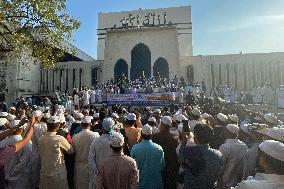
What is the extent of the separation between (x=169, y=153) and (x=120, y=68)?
94.5 feet

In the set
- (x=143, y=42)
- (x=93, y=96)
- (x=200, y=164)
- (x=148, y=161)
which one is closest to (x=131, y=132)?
(x=148, y=161)

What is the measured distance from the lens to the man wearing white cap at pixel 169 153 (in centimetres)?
635

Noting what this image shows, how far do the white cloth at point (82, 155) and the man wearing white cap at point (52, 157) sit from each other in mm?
378

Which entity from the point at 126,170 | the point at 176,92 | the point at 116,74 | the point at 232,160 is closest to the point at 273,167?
the point at 126,170

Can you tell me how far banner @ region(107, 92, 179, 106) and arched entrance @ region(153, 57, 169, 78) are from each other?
9879 mm

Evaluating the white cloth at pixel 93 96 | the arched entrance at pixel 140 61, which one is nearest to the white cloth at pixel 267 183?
the white cloth at pixel 93 96

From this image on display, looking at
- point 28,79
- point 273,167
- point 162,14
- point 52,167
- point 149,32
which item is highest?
point 162,14

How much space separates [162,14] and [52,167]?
43.0 meters

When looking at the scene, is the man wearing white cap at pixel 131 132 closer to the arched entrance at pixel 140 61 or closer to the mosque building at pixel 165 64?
the mosque building at pixel 165 64

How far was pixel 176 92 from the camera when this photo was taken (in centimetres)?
2448

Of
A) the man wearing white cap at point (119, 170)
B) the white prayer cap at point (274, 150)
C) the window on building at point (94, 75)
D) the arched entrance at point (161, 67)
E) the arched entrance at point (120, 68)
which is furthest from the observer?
the window on building at point (94, 75)

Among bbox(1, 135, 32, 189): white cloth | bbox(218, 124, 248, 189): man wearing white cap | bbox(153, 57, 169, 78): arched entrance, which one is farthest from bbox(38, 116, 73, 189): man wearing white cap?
bbox(153, 57, 169, 78): arched entrance

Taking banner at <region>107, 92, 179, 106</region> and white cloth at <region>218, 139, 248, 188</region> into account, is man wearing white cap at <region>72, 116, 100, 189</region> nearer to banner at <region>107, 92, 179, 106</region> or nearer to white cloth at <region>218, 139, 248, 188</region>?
white cloth at <region>218, 139, 248, 188</region>

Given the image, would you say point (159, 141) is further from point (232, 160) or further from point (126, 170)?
point (126, 170)
